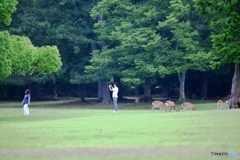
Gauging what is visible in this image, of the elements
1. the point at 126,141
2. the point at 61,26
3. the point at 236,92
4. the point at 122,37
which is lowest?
the point at 126,141

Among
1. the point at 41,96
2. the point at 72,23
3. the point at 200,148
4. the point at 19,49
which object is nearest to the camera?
the point at 200,148

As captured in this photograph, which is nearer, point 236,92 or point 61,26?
point 236,92

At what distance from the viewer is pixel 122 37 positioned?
167ft

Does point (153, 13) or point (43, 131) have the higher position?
point (153, 13)

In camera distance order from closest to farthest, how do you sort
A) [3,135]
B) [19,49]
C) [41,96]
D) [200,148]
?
[200,148] → [3,135] → [19,49] → [41,96]

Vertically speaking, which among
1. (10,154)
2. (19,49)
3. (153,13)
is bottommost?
(10,154)

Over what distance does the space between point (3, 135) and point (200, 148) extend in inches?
294

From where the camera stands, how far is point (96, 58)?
5338 centimetres

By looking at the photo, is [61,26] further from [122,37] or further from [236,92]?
→ [236,92]

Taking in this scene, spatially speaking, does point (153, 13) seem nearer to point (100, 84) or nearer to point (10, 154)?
point (100, 84)

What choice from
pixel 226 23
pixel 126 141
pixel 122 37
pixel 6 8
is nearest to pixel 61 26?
pixel 122 37

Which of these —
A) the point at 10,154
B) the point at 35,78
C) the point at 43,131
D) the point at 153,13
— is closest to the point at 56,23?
the point at 35,78

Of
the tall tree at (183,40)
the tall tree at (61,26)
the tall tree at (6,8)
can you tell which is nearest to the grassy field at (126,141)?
the tall tree at (6,8)

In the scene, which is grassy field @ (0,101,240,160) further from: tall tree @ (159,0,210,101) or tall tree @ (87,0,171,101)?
tall tree @ (87,0,171,101)
